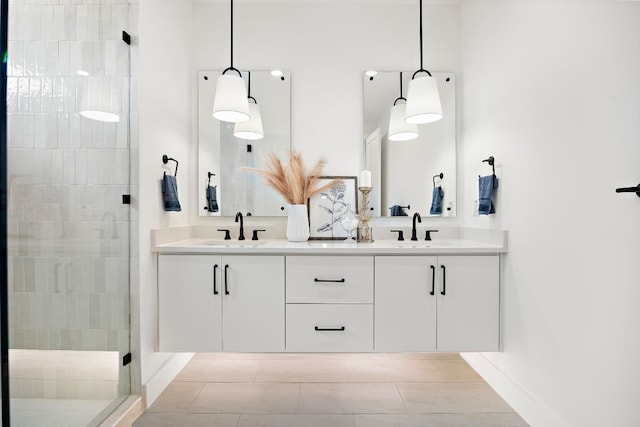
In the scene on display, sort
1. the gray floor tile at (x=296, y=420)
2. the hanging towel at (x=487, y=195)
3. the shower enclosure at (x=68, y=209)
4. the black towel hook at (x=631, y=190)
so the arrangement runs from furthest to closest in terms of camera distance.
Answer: the hanging towel at (x=487, y=195)
the gray floor tile at (x=296, y=420)
the shower enclosure at (x=68, y=209)
the black towel hook at (x=631, y=190)

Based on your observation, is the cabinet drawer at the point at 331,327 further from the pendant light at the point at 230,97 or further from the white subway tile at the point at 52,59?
the white subway tile at the point at 52,59

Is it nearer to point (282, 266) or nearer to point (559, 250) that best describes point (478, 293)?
point (559, 250)

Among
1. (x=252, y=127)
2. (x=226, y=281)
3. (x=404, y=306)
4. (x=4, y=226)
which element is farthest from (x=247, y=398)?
(x=252, y=127)

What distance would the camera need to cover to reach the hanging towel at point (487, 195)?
208cm

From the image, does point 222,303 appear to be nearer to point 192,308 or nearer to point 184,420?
point 192,308

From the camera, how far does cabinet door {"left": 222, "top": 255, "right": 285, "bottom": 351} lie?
1.97 meters

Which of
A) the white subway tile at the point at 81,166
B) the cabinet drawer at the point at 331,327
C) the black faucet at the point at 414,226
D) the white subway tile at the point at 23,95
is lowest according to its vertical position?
the cabinet drawer at the point at 331,327

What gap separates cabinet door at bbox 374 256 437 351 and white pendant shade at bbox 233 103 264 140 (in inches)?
51.8

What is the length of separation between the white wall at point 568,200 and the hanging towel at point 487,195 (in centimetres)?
5

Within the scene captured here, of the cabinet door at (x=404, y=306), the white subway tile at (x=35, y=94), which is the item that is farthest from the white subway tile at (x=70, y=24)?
the cabinet door at (x=404, y=306)

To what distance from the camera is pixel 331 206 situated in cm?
259

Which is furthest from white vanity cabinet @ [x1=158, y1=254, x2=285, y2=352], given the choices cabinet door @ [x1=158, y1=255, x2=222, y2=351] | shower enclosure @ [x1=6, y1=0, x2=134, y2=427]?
shower enclosure @ [x1=6, y1=0, x2=134, y2=427]

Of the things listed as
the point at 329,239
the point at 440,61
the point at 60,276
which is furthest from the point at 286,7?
the point at 60,276

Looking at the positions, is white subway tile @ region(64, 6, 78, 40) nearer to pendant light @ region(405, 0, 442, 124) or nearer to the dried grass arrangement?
the dried grass arrangement
